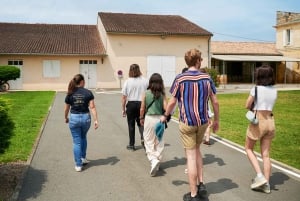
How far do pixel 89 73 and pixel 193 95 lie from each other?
94.5 feet

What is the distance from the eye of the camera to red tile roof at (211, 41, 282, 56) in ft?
138

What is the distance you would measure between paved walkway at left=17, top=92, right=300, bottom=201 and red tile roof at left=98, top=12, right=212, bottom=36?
83.9 ft

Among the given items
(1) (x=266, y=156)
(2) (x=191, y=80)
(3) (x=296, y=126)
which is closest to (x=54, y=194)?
(2) (x=191, y=80)

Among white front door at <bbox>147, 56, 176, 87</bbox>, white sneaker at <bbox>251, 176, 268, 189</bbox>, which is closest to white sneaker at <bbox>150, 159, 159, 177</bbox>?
white sneaker at <bbox>251, 176, 268, 189</bbox>

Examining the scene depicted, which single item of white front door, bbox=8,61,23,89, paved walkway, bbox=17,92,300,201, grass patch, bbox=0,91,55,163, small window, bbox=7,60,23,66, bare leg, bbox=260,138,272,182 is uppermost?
small window, bbox=7,60,23,66

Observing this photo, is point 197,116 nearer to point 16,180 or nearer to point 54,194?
point 54,194

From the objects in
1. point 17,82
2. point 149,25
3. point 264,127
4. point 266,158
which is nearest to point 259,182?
point 266,158

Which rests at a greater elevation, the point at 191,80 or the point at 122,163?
the point at 191,80

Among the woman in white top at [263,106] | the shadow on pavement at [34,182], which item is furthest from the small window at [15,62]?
the woman in white top at [263,106]

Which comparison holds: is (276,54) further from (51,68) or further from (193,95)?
(193,95)

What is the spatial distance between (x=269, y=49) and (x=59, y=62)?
2388 cm

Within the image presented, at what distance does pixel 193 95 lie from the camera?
5074mm

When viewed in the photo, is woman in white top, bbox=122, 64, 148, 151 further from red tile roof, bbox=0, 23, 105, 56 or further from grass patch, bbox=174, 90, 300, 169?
red tile roof, bbox=0, 23, 105, 56

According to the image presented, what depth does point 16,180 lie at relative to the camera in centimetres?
619
